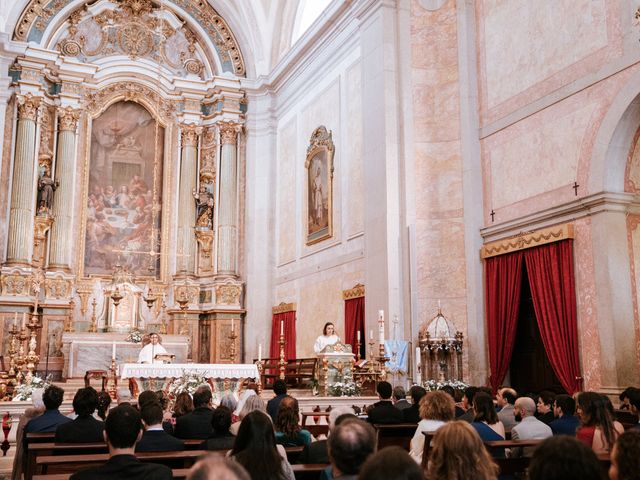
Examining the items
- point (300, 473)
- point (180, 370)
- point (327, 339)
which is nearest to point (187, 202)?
point (327, 339)

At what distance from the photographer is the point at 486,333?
13.9 meters

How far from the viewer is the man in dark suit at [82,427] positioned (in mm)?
5934

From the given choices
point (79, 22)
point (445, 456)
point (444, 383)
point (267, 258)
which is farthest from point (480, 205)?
point (79, 22)

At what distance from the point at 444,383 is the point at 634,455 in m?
10.5

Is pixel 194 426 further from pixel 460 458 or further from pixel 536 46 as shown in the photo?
pixel 536 46

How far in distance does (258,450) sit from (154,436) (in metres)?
1.96

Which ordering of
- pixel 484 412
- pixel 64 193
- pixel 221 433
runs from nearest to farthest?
1. pixel 221 433
2. pixel 484 412
3. pixel 64 193

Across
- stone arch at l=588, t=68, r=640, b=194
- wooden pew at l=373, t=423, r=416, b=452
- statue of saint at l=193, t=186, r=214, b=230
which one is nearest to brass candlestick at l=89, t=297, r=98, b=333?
statue of saint at l=193, t=186, r=214, b=230

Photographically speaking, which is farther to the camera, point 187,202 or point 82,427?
point 187,202

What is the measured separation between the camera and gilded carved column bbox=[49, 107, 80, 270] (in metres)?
20.6

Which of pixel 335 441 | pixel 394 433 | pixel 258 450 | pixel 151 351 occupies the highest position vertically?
pixel 151 351

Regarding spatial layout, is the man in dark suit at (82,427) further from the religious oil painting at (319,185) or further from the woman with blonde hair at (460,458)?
the religious oil painting at (319,185)

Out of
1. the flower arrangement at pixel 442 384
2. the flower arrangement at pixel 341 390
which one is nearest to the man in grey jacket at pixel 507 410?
the flower arrangement at pixel 442 384

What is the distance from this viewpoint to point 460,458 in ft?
10.1
